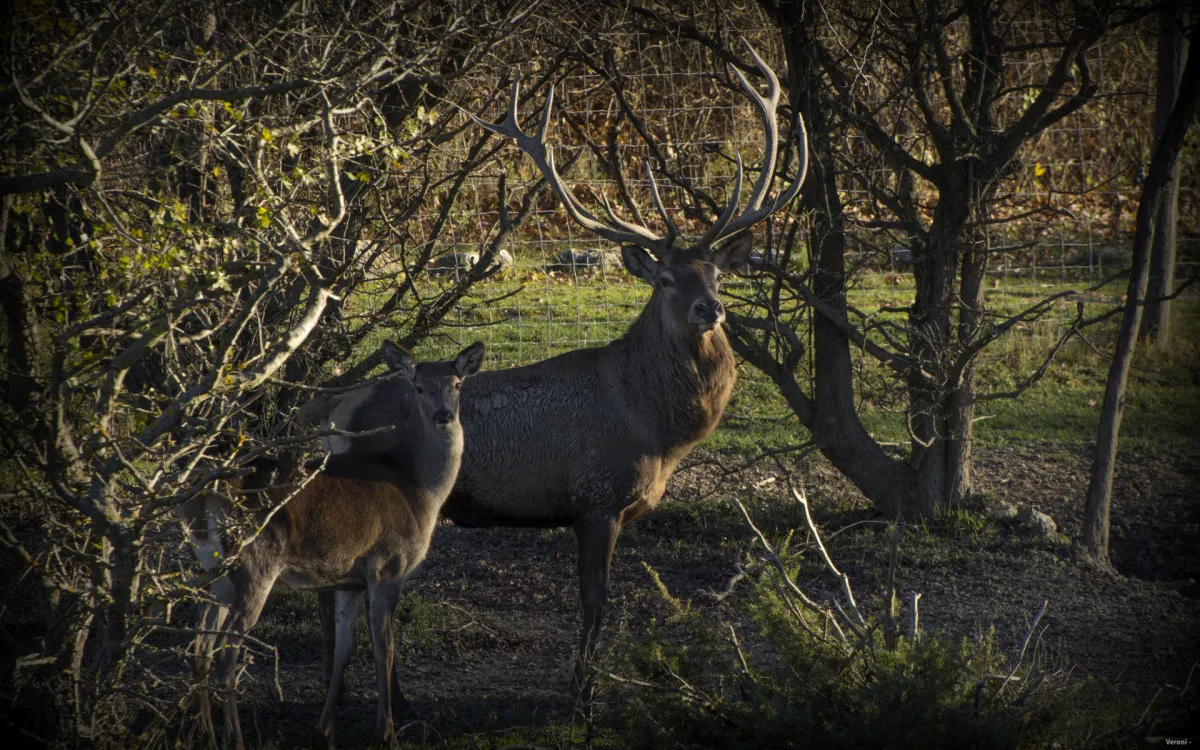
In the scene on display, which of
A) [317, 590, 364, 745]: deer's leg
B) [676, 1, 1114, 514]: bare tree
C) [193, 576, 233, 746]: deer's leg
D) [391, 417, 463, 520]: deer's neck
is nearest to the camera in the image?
[193, 576, 233, 746]: deer's leg

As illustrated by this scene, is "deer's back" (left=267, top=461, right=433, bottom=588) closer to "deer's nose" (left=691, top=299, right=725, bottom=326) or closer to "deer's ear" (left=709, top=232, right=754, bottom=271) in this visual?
"deer's nose" (left=691, top=299, right=725, bottom=326)

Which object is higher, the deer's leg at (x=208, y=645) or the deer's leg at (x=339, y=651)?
the deer's leg at (x=208, y=645)

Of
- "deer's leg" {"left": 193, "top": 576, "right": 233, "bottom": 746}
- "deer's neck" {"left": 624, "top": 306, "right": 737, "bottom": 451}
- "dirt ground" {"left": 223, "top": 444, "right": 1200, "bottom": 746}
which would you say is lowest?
"dirt ground" {"left": 223, "top": 444, "right": 1200, "bottom": 746}

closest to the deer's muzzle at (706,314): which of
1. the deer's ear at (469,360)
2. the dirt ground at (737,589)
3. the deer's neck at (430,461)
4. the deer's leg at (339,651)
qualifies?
the deer's ear at (469,360)

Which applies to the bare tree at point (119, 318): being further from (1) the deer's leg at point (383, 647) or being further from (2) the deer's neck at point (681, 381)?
(2) the deer's neck at point (681, 381)

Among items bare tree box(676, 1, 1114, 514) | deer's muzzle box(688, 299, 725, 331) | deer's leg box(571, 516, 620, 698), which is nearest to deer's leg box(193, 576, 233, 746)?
deer's leg box(571, 516, 620, 698)

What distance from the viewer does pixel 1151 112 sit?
15.0 metres

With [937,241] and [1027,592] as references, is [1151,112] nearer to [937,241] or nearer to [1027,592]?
[937,241]

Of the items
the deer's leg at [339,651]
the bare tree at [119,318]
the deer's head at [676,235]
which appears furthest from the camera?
the deer's head at [676,235]

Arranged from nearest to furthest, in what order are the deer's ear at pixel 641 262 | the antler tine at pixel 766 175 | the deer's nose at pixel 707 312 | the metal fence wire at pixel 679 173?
the deer's nose at pixel 707 312
the deer's ear at pixel 641 262
the antler tine at pixel 766 175
the metal fence wire at pixel 679 173

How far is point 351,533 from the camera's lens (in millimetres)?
5703

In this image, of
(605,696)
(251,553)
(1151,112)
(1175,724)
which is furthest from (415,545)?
(1151,112)

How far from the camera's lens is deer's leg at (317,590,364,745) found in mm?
5668

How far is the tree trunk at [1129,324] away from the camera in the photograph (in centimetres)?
787
